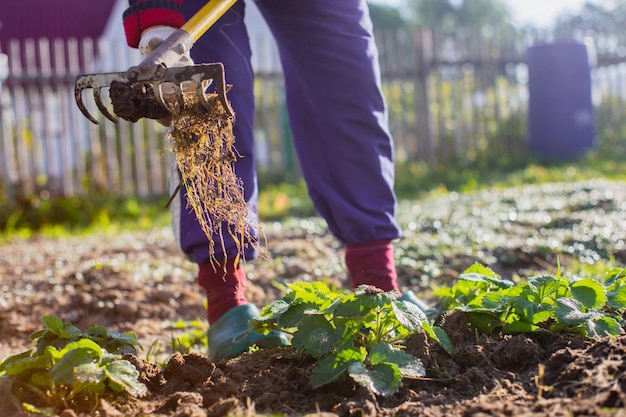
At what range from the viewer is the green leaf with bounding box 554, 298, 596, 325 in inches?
66.6

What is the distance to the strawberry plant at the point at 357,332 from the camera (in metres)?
1.55

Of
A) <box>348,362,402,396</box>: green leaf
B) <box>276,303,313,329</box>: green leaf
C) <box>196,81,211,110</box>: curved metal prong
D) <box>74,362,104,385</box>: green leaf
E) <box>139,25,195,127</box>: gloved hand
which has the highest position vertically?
<box>139,25,195,127</box>: gloved hand

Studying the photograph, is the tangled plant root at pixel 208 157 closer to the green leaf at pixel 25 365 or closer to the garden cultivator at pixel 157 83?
the garden cultivator at pixel 157 83

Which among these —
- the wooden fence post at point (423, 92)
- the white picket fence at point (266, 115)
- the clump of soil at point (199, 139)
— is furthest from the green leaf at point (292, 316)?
the wooden fence post at point (423, 92)

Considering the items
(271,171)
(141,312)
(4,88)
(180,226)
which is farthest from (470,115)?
(180,226)

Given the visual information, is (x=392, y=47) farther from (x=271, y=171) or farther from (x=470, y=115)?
(x=271, y=171)

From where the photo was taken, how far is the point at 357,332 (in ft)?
5.54

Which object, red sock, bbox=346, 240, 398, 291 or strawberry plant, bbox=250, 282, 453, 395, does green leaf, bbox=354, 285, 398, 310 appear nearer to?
strawberry plant, bbox=250, 282, 453, 395

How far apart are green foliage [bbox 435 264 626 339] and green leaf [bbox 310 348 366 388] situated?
36 centimetres

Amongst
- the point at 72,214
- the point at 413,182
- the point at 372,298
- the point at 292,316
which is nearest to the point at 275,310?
the point at 292,316

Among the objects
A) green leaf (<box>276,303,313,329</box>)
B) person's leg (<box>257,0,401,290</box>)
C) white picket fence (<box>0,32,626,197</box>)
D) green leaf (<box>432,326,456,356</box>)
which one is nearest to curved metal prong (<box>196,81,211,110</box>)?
green leaf (<box>276,303,313,329</box>)

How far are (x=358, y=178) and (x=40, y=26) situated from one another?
13.6m

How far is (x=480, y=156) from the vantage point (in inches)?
372

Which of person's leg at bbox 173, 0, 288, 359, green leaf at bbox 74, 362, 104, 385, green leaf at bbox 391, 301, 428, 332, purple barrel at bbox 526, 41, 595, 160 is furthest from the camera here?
purple barrel at bbox 526, 41, 595, 160
